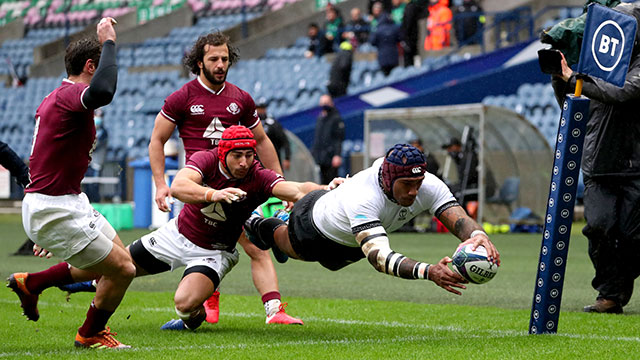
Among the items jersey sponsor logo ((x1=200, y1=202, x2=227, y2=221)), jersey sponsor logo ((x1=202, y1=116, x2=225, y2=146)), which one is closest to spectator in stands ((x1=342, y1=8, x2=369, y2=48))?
jersey sponsor logo ((x1=202, y1=116, x2=225, y2=146))

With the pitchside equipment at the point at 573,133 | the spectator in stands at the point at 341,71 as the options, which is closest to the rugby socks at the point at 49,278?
the pitchside equipment at the point at 573,133

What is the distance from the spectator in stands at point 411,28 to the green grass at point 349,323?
11938mm

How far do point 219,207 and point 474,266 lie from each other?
2309 millimetres

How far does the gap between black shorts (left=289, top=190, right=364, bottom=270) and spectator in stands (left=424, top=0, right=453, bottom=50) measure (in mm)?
17541

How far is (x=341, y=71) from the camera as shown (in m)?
23.9

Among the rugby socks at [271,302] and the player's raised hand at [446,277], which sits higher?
the player's raised hand at [446,277]

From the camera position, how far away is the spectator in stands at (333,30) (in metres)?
26.2

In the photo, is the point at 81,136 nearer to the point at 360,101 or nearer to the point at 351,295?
the point at 351,295

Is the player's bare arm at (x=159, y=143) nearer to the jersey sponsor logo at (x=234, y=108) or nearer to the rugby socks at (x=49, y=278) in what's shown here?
the jersey sponsor logo at (x=234, y=108)

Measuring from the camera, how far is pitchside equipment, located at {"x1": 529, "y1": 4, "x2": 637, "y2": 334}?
6590 millimetres

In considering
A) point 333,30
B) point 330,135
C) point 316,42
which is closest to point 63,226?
point 330,135

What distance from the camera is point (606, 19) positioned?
6617 millimetres

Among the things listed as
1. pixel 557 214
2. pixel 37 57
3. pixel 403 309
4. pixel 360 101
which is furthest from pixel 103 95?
pixel 37 57

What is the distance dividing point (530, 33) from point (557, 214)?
1684 cm
